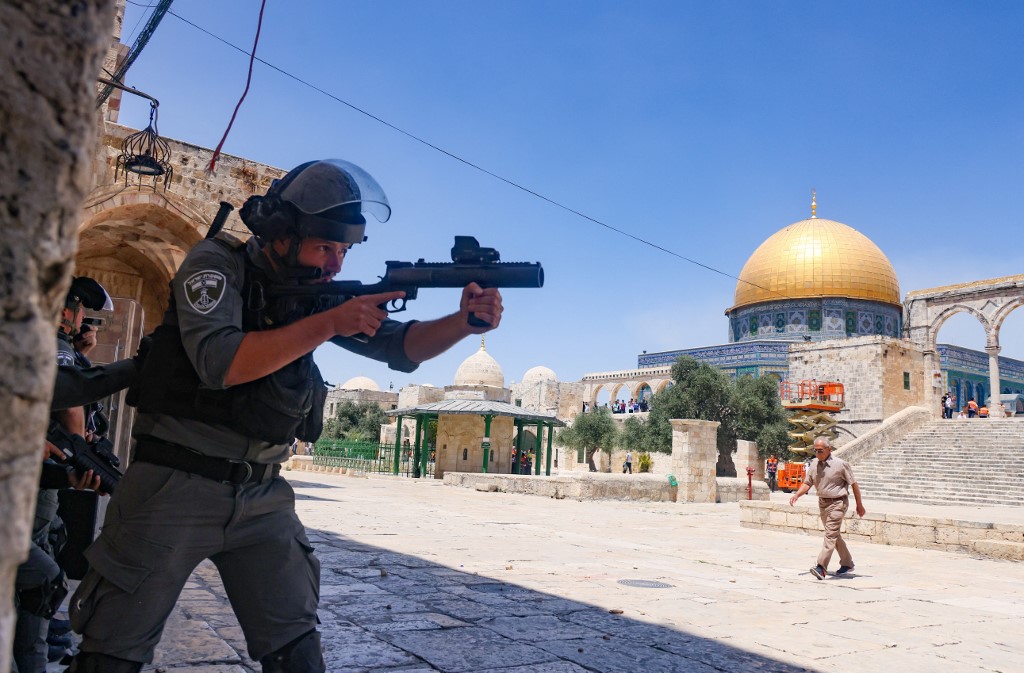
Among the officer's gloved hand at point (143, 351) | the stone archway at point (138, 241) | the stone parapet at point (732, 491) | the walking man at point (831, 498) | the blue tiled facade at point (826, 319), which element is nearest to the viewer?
the officer's gloved hand at point (143, 351)

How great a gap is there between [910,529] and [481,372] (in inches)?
1507

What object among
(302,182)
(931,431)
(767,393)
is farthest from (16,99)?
(767,393)

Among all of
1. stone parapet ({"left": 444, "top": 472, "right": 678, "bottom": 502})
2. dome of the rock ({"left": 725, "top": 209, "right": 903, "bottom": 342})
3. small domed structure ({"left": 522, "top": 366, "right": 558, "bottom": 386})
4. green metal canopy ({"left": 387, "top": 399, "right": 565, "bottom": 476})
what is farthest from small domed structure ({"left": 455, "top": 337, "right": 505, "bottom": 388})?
stone parapet ({"left": 444, "top": 472, "right": 678, "bottom": 502})

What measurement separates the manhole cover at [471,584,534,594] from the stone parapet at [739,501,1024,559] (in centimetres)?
703

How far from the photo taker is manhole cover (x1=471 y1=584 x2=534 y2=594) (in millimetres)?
4941

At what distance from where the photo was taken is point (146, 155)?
304 inches

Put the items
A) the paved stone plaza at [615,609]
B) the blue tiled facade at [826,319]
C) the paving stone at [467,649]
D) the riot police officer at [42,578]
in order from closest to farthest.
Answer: the riot police officer at [42,578] → the paving stone at [467,649] → the paved stone plaza at [615,609] → the blue tiled facade at [826,319]

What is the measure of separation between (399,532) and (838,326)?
35951 mm

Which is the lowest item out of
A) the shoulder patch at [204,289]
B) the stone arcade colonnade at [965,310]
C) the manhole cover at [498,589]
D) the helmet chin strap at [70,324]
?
the manhole cover at [498,589]

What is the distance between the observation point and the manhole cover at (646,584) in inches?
215

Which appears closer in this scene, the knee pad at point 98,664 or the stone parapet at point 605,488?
the knee pad at point 98,664

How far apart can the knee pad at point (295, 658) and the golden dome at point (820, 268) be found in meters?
39.6

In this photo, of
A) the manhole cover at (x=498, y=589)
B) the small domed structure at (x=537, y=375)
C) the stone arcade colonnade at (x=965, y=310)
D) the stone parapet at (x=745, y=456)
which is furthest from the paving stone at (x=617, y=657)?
the small domed structure at (x=537, y=375)

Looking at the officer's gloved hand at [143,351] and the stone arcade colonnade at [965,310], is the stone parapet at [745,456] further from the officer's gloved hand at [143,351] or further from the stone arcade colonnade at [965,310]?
the officer's gloved hand at [143,351]
